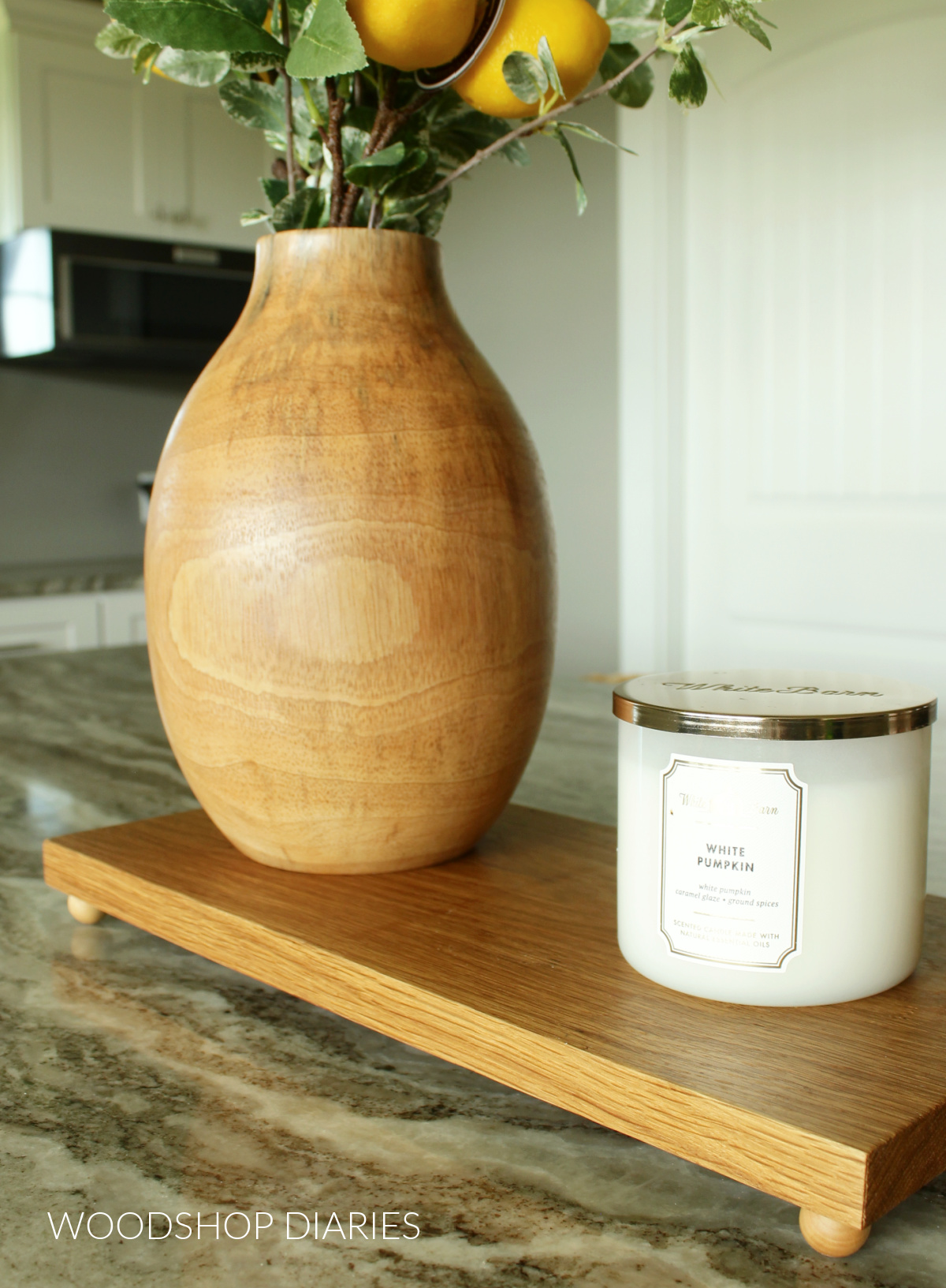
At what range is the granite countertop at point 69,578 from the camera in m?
3.12

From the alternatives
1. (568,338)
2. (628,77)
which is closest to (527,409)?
(568,338)

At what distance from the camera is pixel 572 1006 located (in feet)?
1.38

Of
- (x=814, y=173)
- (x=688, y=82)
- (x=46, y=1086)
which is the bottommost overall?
(x=46, y=1086)

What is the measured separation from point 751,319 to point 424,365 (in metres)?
2.44

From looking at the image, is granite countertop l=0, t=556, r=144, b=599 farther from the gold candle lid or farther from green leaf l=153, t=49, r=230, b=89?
the gold candle lid

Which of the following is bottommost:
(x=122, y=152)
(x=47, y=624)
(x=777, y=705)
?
(x=47, y=624)

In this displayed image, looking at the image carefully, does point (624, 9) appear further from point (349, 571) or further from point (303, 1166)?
point (303, 1166)

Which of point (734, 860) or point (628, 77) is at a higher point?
point (628, 77)

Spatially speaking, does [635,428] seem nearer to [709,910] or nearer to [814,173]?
[814,173]

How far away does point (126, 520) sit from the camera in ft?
13.1

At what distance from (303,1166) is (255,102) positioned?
0.48 metres

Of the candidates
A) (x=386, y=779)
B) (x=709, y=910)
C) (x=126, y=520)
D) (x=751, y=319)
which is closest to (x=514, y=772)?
(x=386, y=779)

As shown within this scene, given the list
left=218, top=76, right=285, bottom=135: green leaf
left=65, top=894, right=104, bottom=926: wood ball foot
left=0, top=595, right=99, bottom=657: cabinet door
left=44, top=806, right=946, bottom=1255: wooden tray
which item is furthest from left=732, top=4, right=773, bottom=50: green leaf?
left=0, top=595, right=99, bottom=657: cabinet door

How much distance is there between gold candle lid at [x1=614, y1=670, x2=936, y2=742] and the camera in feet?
1.26
